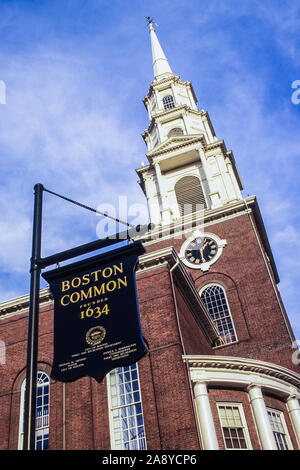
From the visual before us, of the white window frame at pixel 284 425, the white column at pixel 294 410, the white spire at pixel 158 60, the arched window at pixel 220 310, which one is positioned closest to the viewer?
the white window frame at pixel 284 425

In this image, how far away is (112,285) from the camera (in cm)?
777

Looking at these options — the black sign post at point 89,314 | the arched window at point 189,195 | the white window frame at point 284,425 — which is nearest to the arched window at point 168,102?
the arched window at point 189,195

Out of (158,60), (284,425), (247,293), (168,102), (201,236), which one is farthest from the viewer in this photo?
(158,60)

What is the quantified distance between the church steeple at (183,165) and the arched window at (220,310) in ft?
22.2

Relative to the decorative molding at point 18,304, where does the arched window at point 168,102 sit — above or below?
above

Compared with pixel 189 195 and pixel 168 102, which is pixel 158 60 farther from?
pixel 189 195

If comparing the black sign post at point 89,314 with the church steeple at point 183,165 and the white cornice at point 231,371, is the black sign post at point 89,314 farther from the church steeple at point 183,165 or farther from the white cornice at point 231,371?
the church steeple at point 183,165

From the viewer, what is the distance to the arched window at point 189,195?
34344mm

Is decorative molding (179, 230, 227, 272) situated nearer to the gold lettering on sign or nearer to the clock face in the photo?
the clock face

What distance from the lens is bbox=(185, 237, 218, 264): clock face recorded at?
29.1m

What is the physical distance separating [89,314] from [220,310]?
1995cm

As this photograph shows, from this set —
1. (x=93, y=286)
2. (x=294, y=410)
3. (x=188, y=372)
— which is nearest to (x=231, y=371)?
(x=188, y=372)

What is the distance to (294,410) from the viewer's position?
54.9ft
